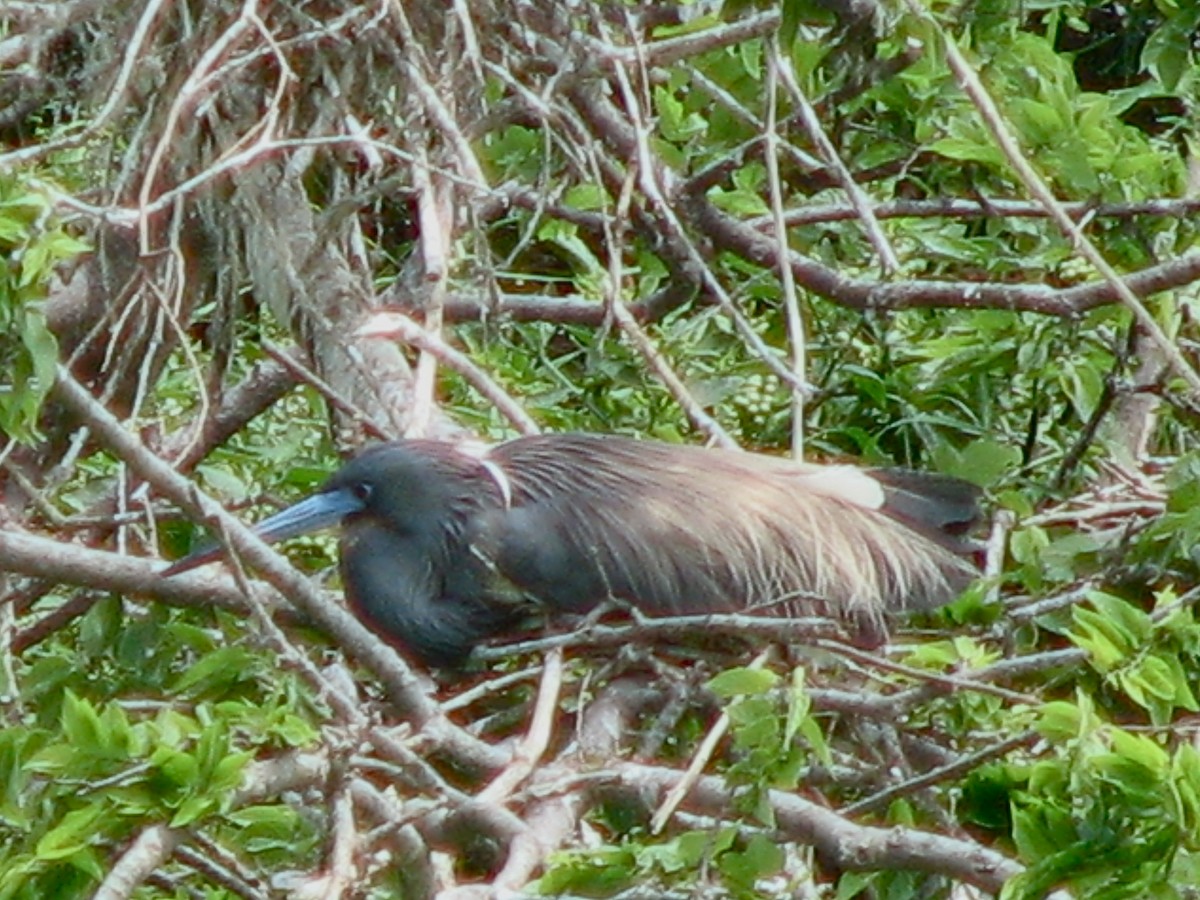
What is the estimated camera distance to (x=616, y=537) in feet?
11.0

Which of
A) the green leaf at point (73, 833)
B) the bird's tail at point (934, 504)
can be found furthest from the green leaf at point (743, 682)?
the bird's tail at point (934, 504)

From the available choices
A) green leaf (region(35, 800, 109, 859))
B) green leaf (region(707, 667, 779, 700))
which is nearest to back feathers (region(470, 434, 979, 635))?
green leaf (region(707, 667, 779, 700))

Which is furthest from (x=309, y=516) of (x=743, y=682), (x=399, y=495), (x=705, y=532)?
(x=743, y=682)

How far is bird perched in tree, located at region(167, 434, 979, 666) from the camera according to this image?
3.28 meters

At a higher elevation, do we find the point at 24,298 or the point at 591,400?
the point at 24,298

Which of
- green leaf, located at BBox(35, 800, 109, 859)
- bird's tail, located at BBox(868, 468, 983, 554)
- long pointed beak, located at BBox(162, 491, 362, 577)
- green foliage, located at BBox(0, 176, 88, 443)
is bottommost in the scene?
bird's tail, located at BBox(868, 468, 983, 554)

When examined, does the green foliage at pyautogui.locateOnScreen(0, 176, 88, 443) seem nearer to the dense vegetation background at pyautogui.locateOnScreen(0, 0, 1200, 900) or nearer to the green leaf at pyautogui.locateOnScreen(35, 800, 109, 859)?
the dense vegetation background at pyautogui.locateOnScreen(0, 0, 1200, 900)

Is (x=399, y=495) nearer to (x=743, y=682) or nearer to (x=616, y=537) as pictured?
(x=616, y=537)

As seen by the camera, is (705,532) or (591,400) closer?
(705,532)

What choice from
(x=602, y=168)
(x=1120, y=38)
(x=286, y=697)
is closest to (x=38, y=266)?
(x=286, y=697)

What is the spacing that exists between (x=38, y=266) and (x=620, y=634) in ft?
2.65

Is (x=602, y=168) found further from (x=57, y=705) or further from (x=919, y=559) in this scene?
(x=57, y=705)

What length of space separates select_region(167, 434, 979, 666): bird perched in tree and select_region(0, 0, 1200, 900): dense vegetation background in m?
0.10

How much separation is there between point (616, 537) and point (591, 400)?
40 centimetres
